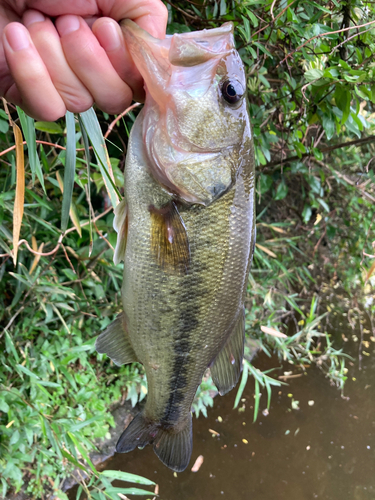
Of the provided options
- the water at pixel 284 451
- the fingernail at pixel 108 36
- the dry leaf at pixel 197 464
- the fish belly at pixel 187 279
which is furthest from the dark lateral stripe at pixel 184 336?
the dry leaf at pixel 197 464

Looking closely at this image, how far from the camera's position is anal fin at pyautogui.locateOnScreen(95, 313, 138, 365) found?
1.04m

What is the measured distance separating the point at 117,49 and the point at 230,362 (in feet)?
2.96

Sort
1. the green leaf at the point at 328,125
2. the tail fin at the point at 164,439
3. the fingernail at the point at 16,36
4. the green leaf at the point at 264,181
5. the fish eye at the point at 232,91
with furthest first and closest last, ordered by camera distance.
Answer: the green leaf at the point at 264,181, the green leaf at the point at 328,125, the tail fin at the point at 164,439, the fish eye at the point at 232,91, the fingernail at the point at 16,36

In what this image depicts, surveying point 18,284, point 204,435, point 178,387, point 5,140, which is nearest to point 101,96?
point 178,387

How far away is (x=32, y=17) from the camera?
67cm

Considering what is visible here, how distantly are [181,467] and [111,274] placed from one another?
1.21m

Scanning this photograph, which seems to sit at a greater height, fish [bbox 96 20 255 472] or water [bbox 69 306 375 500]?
fish [bbox 96 20 255 472]

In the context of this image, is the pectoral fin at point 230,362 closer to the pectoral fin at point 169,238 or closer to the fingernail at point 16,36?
the pectoral fin at point 169,238

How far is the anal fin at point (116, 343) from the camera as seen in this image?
3.40 ft

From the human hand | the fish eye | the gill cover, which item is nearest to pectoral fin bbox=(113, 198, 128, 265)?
the gill cover

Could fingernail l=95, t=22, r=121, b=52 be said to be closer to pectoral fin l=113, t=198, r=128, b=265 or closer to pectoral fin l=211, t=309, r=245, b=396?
pectoral fin l=113, t=198, r=128, b=265

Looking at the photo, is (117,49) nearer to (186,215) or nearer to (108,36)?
(108,36)

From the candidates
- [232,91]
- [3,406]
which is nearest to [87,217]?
[3,406]

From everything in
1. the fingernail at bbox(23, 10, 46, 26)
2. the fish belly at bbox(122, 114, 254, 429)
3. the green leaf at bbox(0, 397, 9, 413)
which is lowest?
the green leaf at bbox(0, 397, 9, 413)
